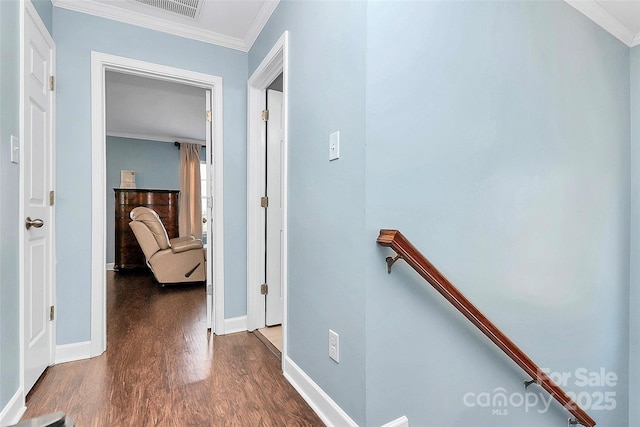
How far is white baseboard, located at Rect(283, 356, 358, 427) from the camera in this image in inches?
58.9

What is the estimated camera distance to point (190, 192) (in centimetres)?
646

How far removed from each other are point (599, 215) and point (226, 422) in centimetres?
300

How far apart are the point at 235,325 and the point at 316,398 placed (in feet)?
4.18

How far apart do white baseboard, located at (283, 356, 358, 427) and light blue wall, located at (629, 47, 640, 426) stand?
112 inches

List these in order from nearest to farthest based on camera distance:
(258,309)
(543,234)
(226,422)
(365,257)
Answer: (365,257) → (226,422) → (543,234) → (258,309)

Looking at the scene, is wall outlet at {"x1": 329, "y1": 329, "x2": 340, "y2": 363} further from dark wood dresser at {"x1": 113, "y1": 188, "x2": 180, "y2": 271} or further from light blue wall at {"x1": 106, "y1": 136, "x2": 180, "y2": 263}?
light blue wall at {"x1": 106, "y1": 136, "x2": 180, "y2": 263}

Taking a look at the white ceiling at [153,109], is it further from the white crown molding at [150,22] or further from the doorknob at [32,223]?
the doorknob at [32,223]

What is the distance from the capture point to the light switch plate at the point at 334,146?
1.53m

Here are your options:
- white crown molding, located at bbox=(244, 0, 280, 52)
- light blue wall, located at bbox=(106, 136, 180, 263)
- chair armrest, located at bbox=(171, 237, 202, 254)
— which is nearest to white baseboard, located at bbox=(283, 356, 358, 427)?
white crown molding, located at bbox=(244, 0, 280, 52)

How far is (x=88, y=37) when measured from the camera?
227 cm

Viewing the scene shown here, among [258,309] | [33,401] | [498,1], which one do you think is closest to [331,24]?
[498,1]

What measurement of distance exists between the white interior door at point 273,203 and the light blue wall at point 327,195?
2.62 ft

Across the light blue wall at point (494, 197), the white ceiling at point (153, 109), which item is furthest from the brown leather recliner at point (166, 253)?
the light blue wall at point (494, 197)

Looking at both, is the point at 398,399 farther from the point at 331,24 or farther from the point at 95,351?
the point at 95,351
